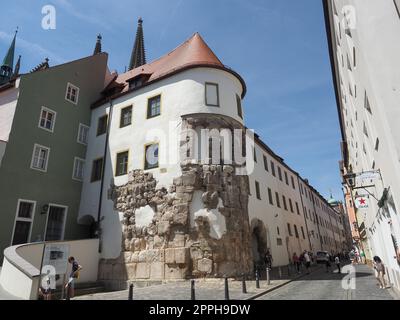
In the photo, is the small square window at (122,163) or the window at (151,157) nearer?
the window at (151,157)

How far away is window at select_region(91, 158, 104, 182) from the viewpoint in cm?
2080

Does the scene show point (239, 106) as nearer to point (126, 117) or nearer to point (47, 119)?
point (126, 117)

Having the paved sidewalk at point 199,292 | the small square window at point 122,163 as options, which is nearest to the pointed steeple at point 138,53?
the small square window at point 122,163

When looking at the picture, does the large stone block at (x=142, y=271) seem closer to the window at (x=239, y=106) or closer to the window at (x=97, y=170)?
the window at (x=97, y=170)

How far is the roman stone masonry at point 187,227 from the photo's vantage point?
14.9m

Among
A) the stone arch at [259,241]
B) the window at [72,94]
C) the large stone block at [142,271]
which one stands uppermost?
the window at [72,94]

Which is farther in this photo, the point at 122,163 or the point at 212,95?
the point at 122,163

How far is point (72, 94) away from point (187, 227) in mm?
14894

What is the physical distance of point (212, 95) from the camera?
18.5m

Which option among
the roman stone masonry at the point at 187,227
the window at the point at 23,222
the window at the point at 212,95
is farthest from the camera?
the window at the point at 212,95

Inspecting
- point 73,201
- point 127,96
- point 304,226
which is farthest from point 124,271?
point 304,226

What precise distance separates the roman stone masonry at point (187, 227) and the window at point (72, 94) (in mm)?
9628

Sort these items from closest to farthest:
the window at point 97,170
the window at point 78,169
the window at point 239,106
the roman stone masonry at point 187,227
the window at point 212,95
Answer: the roman stone masonry at point 187,227
the window at point 212,95
the window at point 239,106
the window at point 97,170
the window at point 78,169

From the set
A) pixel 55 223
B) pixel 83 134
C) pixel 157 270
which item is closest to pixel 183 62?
pixel 83 134
